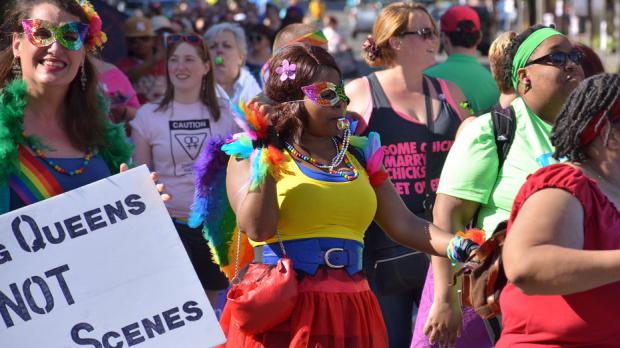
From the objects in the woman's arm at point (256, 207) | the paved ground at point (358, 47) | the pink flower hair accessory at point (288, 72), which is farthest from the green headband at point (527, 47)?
the paved ground at point (358, 47)

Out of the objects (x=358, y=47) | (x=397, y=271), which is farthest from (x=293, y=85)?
(x=358, y=47)

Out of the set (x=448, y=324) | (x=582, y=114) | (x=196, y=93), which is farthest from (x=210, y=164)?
(x=196, y=93)

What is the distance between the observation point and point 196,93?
7297 millimetres

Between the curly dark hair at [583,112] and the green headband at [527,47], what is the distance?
1.26m

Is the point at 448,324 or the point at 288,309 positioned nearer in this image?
the point at 288,309

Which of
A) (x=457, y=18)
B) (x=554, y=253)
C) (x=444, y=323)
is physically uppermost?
(x=457, y=18)

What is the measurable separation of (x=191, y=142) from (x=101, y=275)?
3034mm

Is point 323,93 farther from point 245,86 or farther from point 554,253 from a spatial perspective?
point 245,86

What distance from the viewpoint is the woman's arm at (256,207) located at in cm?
397

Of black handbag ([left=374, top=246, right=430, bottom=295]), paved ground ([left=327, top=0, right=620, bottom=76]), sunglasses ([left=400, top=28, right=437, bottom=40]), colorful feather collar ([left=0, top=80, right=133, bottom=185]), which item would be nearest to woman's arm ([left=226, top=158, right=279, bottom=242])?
colorful feather collar ([left=0, top=80, right=133, bottom=185])

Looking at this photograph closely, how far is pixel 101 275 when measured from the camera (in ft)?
13.3

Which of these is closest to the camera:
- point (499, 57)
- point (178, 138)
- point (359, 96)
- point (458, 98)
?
point (499, 57)

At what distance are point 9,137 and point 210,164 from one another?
2.52 ft

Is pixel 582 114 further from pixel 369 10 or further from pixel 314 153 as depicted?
pixel 369 10
